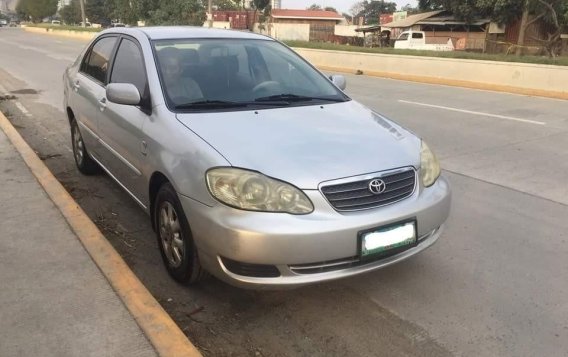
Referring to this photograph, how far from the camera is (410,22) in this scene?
128ft

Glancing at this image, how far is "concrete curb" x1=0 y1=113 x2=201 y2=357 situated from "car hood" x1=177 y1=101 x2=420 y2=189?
3.05 feet

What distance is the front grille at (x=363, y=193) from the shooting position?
2.80 m

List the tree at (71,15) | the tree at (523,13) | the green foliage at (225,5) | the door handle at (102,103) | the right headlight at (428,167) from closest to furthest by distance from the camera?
1. the right headlight at (428,167)
2. the door handle at (102,103)
3. the tree at (523,13)
4. the green foliage at (225,5)
5. the tree at (71,15)

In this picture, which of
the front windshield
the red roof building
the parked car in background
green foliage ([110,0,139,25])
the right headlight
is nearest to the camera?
the right headlight

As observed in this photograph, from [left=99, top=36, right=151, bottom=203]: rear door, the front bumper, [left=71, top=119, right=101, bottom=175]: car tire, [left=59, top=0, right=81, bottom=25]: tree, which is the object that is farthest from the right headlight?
[left=59, top=0, right=81, bottom=25]: tree

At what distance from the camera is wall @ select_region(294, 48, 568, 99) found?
13.6 m

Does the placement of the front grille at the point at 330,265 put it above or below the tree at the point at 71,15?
below

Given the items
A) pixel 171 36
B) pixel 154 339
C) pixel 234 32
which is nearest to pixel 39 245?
pixel 154 339

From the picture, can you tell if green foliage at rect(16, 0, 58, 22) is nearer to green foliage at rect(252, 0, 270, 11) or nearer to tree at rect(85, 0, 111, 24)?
tree at rect(85, 0, 111, 24)

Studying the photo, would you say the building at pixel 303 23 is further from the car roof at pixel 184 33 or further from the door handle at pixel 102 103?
the door handle at pixel 102 103

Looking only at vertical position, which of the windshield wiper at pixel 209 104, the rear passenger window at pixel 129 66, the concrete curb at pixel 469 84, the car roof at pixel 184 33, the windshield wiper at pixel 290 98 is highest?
the car roof at pixel 184 33

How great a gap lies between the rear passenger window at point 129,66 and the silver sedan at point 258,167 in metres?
0.02

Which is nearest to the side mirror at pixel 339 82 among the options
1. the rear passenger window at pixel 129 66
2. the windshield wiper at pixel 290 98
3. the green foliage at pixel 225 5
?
the windshield wiper at pixel 290 98

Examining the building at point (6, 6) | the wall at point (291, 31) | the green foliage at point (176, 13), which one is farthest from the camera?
the building at point (6, 6)
